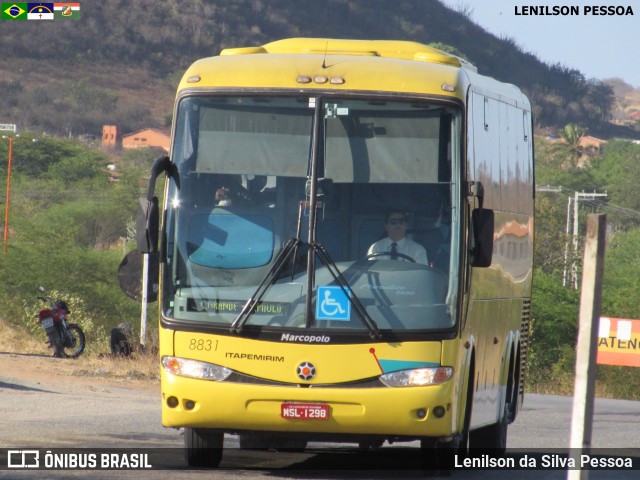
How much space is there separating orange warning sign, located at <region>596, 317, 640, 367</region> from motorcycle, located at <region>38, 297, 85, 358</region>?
42.1 feet

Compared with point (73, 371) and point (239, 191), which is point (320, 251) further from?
point (73, 371)

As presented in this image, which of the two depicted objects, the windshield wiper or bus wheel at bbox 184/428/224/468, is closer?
the windshield wiper

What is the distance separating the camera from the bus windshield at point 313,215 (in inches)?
388

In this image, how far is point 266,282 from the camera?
988 cm

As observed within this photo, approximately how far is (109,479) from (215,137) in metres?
2.68

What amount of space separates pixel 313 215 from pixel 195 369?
4.67 feet

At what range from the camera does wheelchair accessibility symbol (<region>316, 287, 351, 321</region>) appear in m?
9.81

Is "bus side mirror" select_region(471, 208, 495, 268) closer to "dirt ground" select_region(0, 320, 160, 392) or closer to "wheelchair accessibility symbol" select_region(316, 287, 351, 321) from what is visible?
"wheelchair accessibility symbol" select_region(316, 287, 351, 321)

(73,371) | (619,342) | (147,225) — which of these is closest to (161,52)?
(619,342)

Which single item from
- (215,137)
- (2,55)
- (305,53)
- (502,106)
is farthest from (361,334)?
(2,55)

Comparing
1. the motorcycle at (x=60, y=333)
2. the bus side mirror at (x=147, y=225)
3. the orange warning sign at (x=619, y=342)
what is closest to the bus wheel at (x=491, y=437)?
the bus side mirror at (x=147, y=225)

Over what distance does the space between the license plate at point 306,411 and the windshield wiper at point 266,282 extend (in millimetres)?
671

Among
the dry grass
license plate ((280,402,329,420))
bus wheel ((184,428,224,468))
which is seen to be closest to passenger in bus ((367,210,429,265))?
license plate ((280,402,329,420))

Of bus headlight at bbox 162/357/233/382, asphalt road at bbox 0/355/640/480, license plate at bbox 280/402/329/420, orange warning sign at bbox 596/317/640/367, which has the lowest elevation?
orange warning sign at bbox 596/317/640/367
